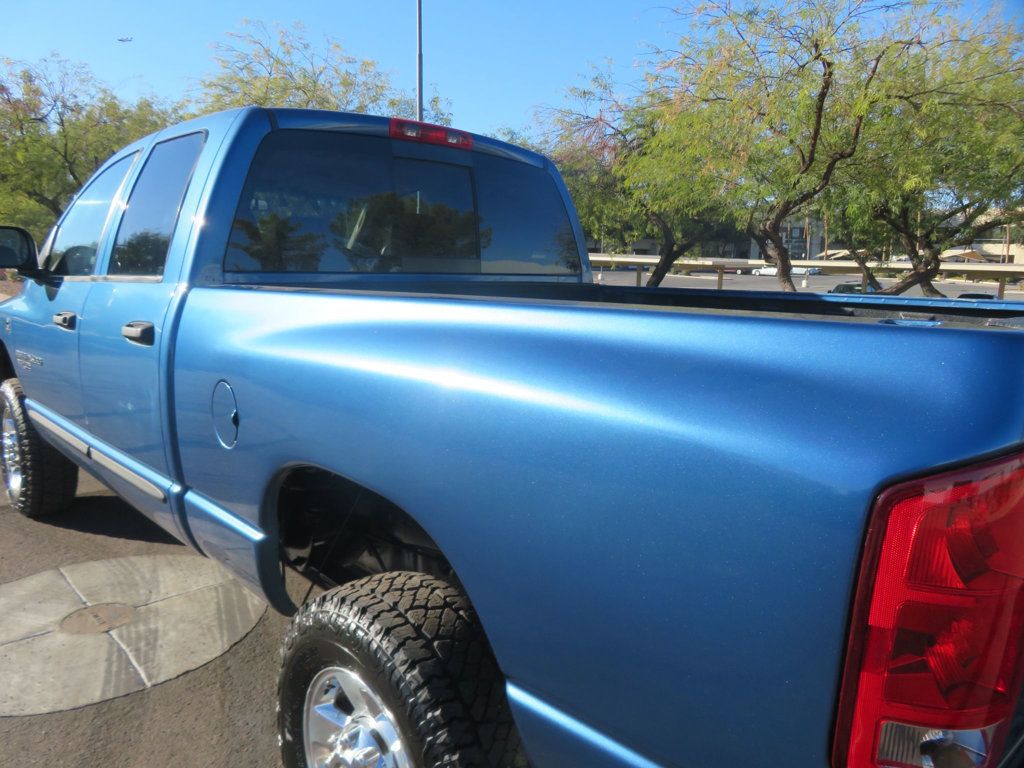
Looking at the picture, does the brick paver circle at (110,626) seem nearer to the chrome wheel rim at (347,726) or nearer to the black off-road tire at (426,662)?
the chrome wheel rim at (347,726)

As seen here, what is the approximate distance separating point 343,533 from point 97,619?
1.73m

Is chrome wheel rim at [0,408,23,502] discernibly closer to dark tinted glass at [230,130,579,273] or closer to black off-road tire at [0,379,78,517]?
black off-road tire at [0,379,78,517]

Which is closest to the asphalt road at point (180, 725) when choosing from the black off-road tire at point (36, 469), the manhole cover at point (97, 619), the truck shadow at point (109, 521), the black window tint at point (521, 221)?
Answer: the manhole cover at point (97, 619)

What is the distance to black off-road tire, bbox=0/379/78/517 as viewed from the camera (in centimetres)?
430

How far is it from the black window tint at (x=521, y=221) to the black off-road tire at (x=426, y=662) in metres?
1.94

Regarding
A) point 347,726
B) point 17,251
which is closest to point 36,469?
point 17,251

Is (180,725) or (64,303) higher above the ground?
(64,303)

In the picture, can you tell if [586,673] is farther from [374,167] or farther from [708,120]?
[708,120]

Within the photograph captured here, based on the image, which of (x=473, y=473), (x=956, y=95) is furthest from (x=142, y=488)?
(x=956, y=95)

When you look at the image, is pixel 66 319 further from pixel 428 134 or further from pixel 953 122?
pixel 953 122

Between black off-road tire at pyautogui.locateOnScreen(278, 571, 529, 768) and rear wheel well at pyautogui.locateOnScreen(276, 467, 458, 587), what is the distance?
0.29 m

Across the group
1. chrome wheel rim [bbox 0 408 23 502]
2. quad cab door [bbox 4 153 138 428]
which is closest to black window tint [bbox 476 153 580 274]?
quad cab door [bbox 4 153 138 428]

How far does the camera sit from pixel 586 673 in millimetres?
1408

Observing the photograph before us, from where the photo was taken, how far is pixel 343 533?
2504 millimetres
